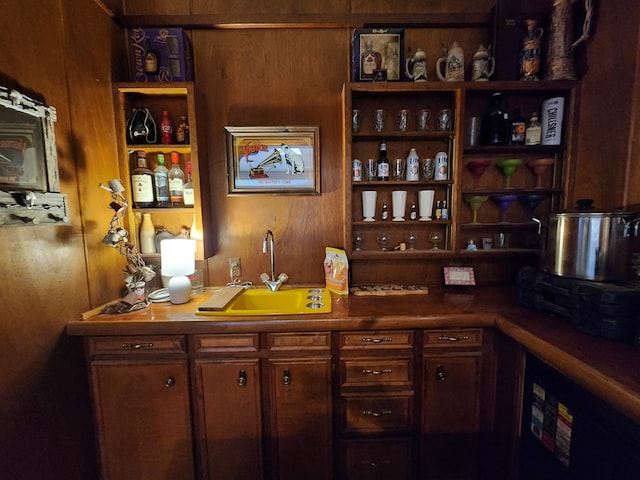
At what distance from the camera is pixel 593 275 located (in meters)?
1.10

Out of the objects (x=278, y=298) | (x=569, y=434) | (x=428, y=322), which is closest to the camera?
(x=569, y=434)

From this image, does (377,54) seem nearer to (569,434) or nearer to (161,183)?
(161,183)

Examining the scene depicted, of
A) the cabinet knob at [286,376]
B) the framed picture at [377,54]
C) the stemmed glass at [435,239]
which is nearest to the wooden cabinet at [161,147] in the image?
the cabinet knob at [286,376]

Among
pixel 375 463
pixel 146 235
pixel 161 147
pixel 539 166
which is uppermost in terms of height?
pixel 161 147

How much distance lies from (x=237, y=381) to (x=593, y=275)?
1.60m

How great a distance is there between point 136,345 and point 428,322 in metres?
1.38

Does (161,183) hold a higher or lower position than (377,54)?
lower

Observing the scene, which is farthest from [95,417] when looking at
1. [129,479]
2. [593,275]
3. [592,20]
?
[592,20]

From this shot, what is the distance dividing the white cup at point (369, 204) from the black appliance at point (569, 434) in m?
1.03

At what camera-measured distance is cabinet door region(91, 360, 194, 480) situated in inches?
51.1

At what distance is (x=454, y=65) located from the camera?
1.58 metres

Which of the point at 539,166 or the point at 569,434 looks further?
the point at 539,166

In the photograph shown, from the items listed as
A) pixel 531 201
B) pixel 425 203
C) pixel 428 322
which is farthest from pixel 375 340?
pixel 531 201

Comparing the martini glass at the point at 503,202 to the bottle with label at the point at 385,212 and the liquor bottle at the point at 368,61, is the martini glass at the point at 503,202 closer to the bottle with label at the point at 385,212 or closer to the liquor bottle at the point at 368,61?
the bottle with label at the point at 385,212
